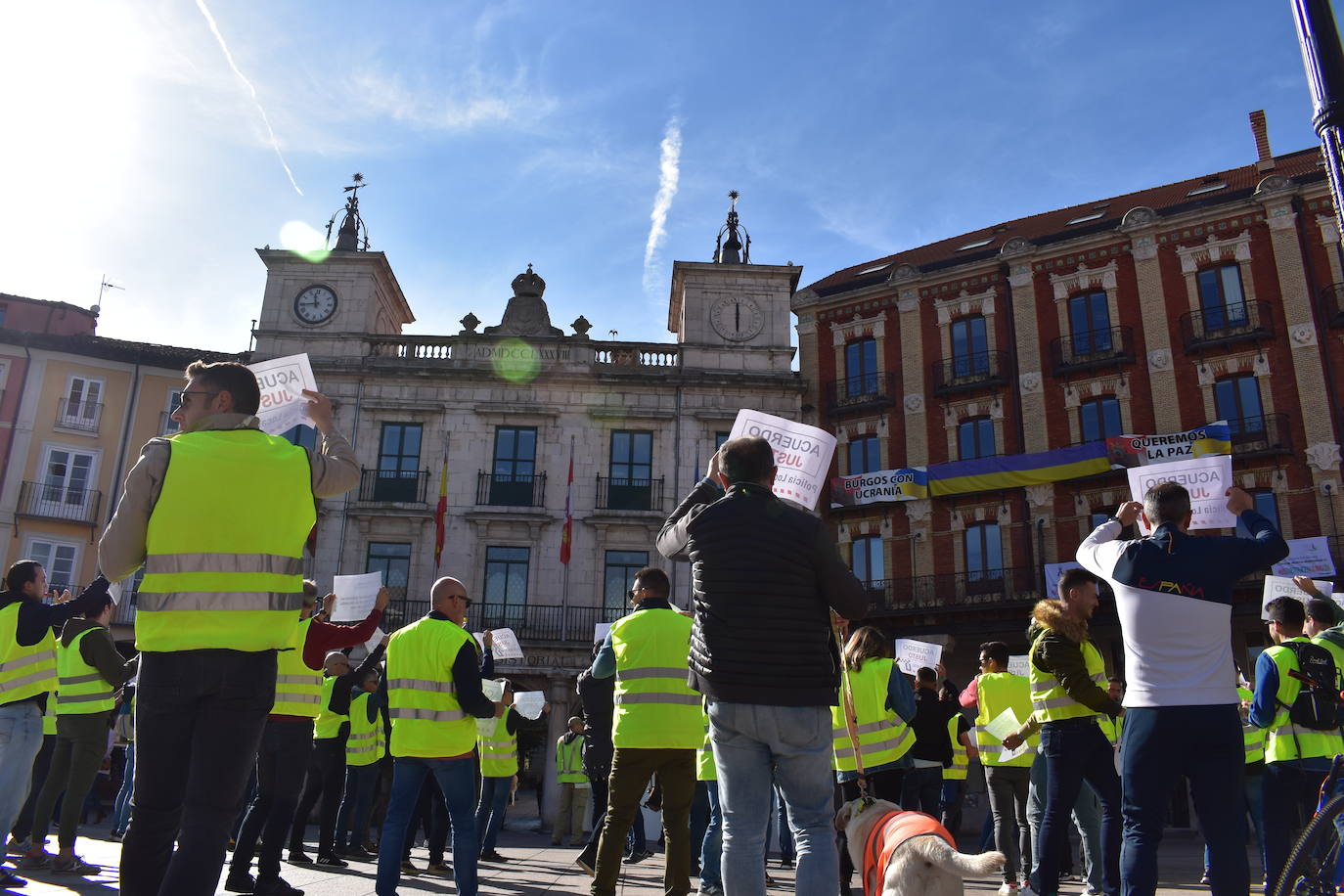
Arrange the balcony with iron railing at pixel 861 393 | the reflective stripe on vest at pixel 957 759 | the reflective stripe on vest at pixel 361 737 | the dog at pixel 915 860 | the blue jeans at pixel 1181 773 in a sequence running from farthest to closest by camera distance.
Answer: the balcony with iron railing at pixel 861 393, the reflective stripe on vest at pixel 957 759, the reflective stripe on vest at pixel 361 737, the blue jeans at pixel 1181 773, the dog at pixel 915 860

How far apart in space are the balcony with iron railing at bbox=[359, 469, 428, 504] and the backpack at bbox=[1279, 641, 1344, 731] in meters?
24.4

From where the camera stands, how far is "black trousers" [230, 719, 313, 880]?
6488 mm

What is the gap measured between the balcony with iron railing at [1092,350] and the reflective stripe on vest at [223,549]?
27087mm

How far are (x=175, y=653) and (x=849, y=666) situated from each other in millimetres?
5039

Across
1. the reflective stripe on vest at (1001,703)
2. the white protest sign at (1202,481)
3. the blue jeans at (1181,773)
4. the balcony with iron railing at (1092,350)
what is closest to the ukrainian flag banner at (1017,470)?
the balcony with iron railing at (1092,350)

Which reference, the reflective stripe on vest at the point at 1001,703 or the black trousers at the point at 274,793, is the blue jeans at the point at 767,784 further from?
the reflective stripe on vest at the point at 1001,703

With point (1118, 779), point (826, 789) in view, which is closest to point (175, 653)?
point (826, 789)

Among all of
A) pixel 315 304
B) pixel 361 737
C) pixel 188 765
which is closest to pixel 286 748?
pixel 361 737

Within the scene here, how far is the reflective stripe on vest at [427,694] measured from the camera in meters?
5.97

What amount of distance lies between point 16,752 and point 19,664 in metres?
0.55

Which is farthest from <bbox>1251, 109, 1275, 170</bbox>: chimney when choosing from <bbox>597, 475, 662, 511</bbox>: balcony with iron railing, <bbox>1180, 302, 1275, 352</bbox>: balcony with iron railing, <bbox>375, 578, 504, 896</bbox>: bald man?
<bbox>375, 578, 504, 896</bbox>: bald man

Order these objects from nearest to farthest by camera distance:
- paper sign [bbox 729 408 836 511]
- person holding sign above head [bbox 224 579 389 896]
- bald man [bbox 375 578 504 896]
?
bald man [bbox 375 578 504 896] → person holding sign above head [bbox 224 579 389 896] → paper sign [bbox 729 408 836 511]

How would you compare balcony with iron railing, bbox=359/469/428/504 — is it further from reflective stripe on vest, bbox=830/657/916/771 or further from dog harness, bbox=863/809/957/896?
dog harness, bbox=863/809/957/896

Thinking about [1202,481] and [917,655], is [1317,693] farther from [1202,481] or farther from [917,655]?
[917,655]
